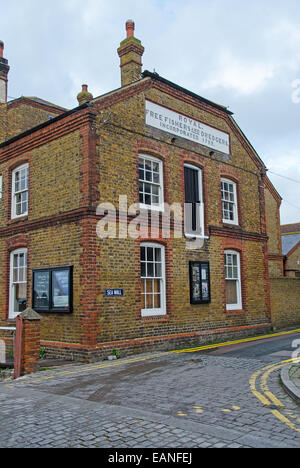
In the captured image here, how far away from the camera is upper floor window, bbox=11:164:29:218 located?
14.3 m

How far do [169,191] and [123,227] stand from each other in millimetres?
2545

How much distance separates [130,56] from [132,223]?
673 cm

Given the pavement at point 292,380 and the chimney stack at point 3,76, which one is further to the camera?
the chimney stack at point 3,76

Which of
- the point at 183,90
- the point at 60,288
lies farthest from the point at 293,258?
the point at 60,288

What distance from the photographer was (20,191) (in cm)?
1426

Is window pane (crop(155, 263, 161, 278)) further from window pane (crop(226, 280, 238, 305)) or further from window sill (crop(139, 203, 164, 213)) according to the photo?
window pane (crop(226, 280, 238, 305))

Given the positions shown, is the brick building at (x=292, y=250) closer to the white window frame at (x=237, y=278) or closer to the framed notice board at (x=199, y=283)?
the white window frame at (x=237, y=278)

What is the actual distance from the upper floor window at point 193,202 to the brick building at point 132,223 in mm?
53

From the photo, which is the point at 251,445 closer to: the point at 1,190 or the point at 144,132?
the point at 144,132

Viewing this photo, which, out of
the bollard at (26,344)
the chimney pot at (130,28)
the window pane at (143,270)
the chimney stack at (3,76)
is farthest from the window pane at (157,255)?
the chimney stack at (3,76)

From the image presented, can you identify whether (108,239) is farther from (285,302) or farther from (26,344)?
(285,302)

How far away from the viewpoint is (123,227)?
485 inches

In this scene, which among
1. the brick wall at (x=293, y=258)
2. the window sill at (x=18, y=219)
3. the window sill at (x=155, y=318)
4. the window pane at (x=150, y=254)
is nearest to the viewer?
the window sill at (x=155, y=318)

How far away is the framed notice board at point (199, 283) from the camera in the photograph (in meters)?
14.3
